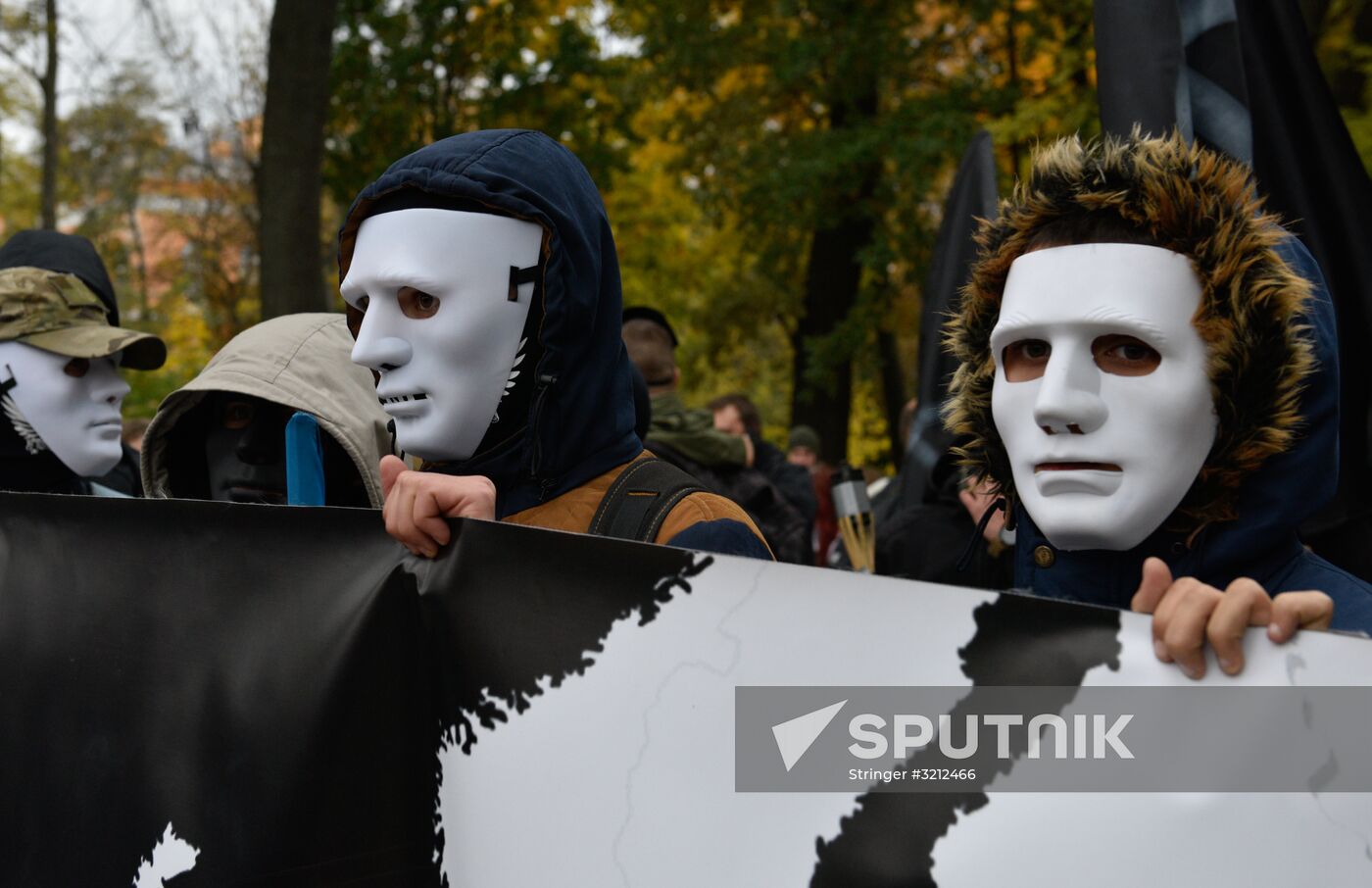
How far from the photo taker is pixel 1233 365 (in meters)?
1.98

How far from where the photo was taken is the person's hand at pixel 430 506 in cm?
199

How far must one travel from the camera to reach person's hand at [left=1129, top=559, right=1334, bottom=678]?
1489 mm

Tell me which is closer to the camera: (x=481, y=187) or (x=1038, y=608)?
(x=1038, y=608)

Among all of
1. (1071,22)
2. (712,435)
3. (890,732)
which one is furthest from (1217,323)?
(1071,22)

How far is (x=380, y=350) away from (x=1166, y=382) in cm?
120

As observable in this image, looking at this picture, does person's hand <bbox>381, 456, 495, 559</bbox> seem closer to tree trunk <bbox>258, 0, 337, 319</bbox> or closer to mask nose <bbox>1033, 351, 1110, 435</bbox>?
mask nose <bbox>1033, 351, 1110, 435</bbox>

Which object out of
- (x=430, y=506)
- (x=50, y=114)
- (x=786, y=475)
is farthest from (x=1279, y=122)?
(x=50, y=114)

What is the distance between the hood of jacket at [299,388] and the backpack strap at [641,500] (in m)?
0.79

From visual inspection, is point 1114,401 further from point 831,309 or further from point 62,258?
point 831,309

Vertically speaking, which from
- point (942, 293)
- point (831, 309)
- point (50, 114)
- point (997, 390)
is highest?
point (50, 114)

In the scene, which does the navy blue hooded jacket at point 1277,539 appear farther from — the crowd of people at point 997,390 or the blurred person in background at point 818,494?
the blurred person in background at point 818,494

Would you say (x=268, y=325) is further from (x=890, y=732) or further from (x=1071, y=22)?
(x=1071, y=22)

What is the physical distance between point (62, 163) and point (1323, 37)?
18.7 metres

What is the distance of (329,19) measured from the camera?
7418mm
